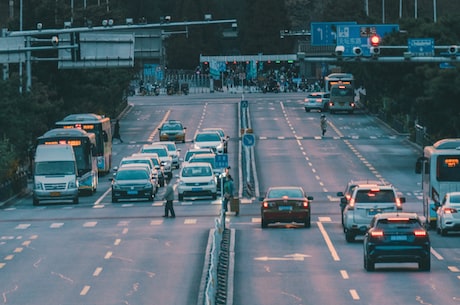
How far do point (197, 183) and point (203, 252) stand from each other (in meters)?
21.4

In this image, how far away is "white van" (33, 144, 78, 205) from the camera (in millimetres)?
61562

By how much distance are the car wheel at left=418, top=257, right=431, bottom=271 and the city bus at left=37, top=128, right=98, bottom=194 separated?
31.8m

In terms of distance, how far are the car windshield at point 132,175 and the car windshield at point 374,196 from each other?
63.6 ft

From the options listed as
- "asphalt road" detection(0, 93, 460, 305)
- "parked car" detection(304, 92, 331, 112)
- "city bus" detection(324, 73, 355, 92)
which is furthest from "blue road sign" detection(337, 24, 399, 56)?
"city bus" detection(324, 73, 355, 92)

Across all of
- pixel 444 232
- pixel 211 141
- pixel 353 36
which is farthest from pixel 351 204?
pixel 353 36

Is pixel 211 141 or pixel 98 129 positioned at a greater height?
pixel 98 129

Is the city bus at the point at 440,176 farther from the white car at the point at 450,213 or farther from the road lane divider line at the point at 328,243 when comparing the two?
the road lane divider line at the point at 328,243

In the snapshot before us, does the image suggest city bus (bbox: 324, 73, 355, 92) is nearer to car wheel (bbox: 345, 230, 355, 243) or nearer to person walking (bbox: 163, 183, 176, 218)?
person walking (bbox: 163, 183, 176, 218)

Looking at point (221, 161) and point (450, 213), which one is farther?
point (221, 161)

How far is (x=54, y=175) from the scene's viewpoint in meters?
61.6

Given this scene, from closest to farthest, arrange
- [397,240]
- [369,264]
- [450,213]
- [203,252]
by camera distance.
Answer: [397,240] < [369,264] < [203,252] < [450,213]

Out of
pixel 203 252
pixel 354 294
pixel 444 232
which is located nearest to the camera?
pixel 354 294

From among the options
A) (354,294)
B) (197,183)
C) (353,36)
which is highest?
(353,36)

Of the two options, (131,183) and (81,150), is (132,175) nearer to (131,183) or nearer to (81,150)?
(131,183)
